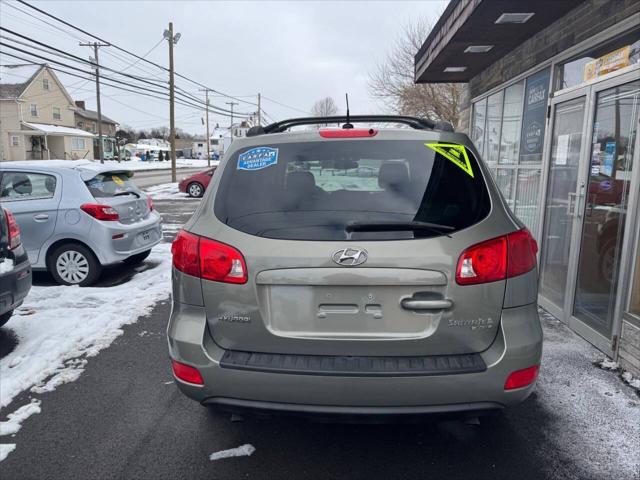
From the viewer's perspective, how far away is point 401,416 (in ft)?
7.15

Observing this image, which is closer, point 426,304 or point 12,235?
point 426,304

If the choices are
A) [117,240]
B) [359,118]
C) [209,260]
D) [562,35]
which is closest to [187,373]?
[209,260]

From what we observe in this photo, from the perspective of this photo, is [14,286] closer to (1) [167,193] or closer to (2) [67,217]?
(2) [67,217]

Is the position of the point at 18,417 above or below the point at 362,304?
below

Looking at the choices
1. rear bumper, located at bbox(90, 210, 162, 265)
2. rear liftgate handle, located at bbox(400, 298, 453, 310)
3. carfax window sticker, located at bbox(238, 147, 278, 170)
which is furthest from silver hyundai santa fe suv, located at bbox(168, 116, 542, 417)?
rear bumper, located at bbox(90, 210, 162, 265)

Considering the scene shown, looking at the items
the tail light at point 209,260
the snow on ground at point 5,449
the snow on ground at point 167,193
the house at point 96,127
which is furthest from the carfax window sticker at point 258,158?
the house at point 96,127

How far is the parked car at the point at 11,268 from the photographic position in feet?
13.1

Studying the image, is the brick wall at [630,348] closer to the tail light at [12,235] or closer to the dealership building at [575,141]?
the dealership building at [575,141]

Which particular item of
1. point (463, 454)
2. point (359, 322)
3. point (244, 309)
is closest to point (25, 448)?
point (244, 309)

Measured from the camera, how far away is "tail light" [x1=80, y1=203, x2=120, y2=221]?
607cm

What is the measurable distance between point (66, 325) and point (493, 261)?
4.23 metres

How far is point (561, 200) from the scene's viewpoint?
5336 millimetres

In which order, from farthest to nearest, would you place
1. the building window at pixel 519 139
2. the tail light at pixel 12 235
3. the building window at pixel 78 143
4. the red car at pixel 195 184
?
the building window at pixel 78 143 < the red car at pixel 195 184 < the building window at pixel 519 139 < the tail light at pixel 12 235

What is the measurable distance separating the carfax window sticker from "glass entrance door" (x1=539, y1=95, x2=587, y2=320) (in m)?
3.54
